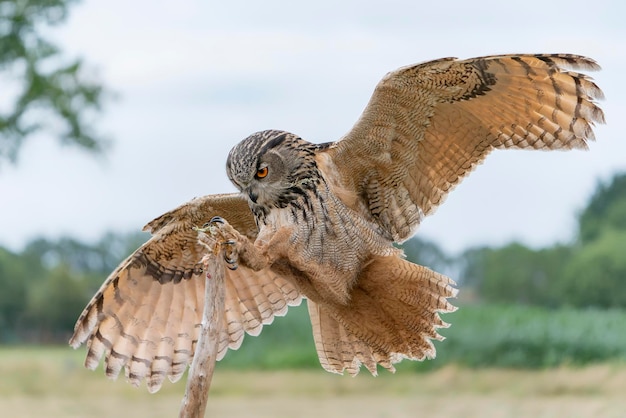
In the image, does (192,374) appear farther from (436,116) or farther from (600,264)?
(600,264)

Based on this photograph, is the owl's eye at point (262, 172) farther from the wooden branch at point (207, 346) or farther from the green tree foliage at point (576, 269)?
the green tree foliage at point (576, 269)

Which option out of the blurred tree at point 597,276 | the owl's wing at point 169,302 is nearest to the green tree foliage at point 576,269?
the blurred tree at point 597,276

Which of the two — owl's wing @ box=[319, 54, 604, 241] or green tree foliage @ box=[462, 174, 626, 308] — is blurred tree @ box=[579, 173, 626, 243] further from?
owl's wing @ box=[319, 54, 604, 241]

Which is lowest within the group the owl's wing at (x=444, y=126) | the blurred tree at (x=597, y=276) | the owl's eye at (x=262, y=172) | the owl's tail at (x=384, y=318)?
the blurred tree at (x=597, y=276)

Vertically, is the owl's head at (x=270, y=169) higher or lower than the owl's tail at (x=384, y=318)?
higher

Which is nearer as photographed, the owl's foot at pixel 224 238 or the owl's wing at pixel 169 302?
the owl's foot at pixel 224 238

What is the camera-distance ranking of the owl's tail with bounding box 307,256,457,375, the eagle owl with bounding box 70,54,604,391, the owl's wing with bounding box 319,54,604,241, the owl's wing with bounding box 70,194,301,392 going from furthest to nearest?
the owl's wing with bounding box 70,194,301,392 → the owl's tail with bounding box 307,256,457,375 → the owl's wing with bounding box 319,54,604,241 → the eagle owl with bounding box 70,54,604,391

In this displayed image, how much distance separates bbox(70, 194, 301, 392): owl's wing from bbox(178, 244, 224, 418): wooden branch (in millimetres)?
1158

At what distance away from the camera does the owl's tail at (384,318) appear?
448cm

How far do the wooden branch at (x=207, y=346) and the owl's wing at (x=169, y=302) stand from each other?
3.80 ft

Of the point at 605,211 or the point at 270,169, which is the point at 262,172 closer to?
the point at 270,169

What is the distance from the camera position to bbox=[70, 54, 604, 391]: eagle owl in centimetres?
413

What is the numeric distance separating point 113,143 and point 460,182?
12699 mm

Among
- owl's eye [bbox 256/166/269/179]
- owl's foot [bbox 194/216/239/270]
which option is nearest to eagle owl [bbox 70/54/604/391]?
owl's eye [bbox 256/166/269/179]
